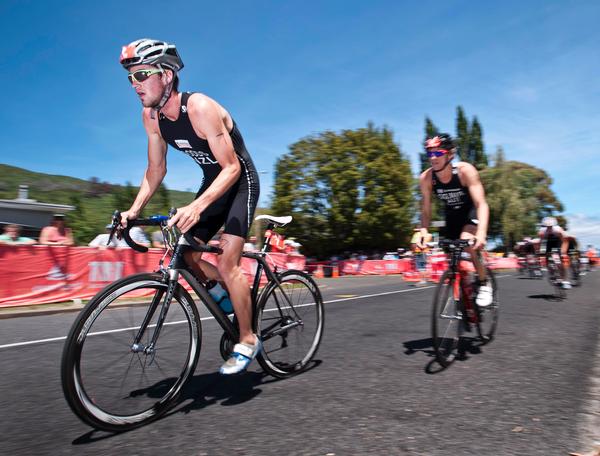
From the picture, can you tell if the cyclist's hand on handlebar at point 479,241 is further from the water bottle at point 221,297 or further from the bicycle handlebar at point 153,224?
the bicycle handlebar at point 153,224

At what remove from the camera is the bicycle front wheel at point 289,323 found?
11.6 ft

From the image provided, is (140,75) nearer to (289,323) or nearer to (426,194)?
(289,323)

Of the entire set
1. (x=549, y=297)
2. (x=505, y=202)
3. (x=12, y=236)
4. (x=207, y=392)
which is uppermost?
(x=505, y=202)

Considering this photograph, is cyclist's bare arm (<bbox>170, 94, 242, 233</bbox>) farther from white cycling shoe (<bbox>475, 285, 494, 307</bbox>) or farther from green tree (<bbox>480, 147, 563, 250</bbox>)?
green tree (<bbox>480, 147, 563, 250</bbox>)

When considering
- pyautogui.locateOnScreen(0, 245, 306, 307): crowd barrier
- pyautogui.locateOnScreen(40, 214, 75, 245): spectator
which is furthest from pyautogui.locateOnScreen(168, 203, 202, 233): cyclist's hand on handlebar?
pyautogui.locateOnScreen(40, 214, 75, 245): spectator

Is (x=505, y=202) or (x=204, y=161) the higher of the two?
(x=505, y=202)

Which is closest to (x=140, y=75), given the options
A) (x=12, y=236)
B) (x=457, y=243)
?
(x=457, y=243)

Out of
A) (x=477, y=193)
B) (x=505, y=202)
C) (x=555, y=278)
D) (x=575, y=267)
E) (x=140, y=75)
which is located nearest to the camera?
(x=140, y=75)

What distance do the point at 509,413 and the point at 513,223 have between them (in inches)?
2187

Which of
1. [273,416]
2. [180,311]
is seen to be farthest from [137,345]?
[273,416]

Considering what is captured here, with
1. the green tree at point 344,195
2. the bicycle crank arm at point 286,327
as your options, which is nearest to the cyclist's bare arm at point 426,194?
the bicycle crank arm at point 286,327

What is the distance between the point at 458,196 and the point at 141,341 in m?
3.49

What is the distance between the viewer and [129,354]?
283 centimetres

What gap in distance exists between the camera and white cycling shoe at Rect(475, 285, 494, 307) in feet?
15.5
